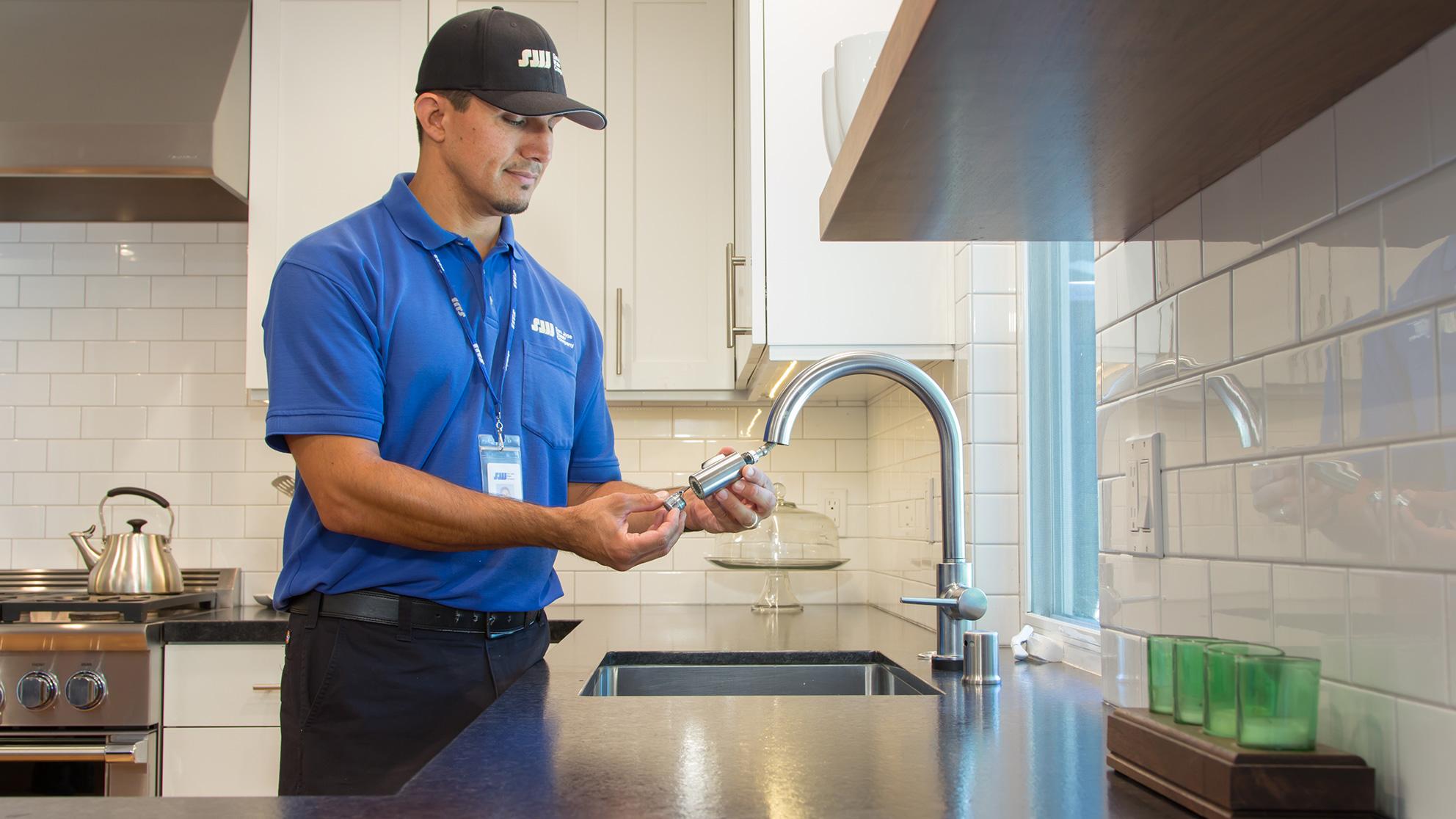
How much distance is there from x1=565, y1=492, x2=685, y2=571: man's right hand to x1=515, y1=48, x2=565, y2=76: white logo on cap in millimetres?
643

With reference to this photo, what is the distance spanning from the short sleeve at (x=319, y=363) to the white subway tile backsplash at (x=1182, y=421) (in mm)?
919

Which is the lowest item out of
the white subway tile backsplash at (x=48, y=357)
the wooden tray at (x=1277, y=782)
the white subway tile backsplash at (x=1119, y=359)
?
the wooden tray at (x=1277, y=782)

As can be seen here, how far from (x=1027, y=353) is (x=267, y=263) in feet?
5.58

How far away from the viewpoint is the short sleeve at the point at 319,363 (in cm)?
143

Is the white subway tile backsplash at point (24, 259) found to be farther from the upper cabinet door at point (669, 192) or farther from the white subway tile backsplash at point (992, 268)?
the white subway tile backsplash at point (992, 268)

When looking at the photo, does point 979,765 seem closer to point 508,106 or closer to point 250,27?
point 508,106

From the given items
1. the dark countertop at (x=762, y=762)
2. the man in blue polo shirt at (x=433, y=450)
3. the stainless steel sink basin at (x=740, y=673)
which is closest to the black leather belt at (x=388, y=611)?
the man in blue polo shirt at (x=433, y=450)

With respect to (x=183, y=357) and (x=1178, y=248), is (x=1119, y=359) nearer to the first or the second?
(x=1178, y=248)

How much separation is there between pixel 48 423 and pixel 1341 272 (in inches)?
121

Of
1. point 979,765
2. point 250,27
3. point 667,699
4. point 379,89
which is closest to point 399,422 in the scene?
point 667,699

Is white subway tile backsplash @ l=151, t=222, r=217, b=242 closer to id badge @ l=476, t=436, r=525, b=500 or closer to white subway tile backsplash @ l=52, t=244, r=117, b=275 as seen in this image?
white subway tile backsplash @ l=52, t=244, r=117, b=275

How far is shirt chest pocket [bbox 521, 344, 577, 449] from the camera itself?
1673mm

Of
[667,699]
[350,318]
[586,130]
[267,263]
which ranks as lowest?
[667,699]

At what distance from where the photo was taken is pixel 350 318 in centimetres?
148
